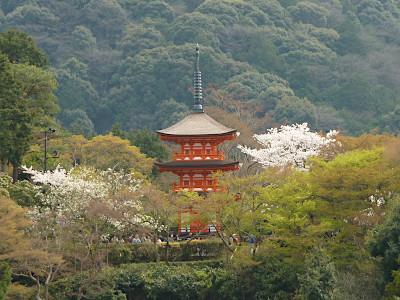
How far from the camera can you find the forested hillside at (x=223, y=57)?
9150 centimetres

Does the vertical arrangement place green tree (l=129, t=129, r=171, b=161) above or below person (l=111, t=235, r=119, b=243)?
above

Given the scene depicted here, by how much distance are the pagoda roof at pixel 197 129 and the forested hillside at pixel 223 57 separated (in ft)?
126

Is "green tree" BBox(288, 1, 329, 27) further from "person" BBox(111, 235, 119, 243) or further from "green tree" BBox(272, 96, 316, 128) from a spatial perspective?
"person" BBox(111, 235, 119, 243)

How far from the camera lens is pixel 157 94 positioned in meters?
93.6

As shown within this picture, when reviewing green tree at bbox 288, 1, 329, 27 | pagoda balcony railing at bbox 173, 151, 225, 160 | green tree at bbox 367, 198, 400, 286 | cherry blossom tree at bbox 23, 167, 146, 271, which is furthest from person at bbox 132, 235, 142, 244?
green tree at bbox 288, 1, 329, 27

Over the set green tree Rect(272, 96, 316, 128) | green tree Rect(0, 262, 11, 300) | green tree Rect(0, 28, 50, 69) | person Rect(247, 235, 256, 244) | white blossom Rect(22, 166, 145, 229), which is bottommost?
green tree Rect(0, 262, 11, 300)

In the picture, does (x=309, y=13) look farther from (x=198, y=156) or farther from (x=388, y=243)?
(x=388, y=243)

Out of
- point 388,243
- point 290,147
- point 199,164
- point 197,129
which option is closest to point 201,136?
point 197,129

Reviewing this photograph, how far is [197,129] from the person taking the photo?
4528 centimetres

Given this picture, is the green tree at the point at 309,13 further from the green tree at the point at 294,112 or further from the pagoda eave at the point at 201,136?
the pagoda eave at the point at 201,136

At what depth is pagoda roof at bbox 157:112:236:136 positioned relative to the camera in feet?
147

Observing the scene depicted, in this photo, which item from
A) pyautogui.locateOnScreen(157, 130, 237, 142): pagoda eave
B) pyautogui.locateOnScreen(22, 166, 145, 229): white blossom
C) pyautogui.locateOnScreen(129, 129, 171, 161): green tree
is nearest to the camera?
pyautogui.locateOnScreen(22, 166, 145, 229): white blossom

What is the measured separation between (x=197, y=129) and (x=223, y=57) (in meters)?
49.9

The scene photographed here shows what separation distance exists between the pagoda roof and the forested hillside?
38.3 meters
